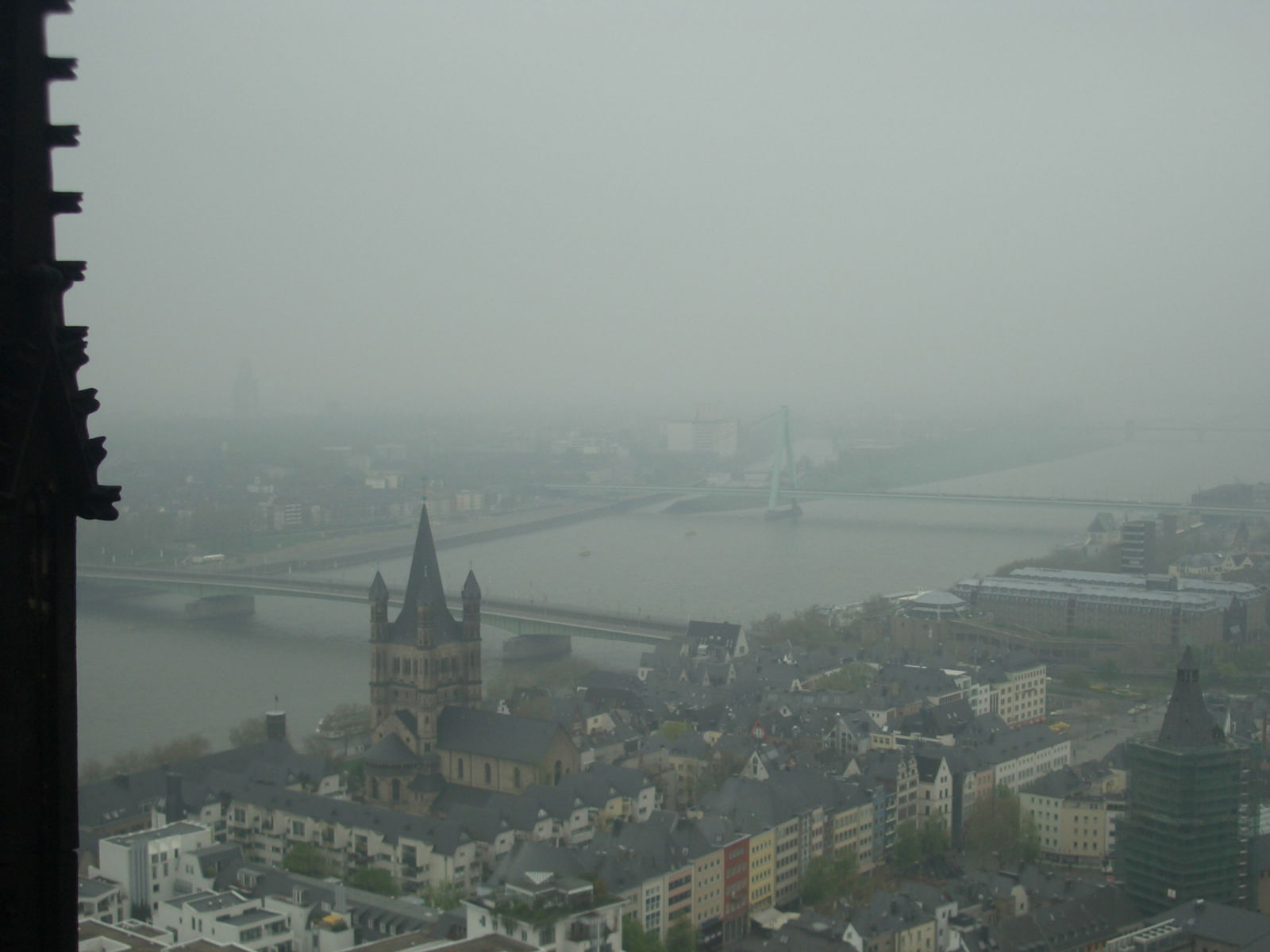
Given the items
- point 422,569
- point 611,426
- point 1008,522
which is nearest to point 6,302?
point 422,569

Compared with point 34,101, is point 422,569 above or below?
below

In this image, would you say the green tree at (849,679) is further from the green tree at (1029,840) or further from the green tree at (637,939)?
the green tree at (637,939)

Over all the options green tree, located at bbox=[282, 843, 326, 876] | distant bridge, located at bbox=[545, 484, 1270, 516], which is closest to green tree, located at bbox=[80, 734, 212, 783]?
green tree, located at bbox=[282, 843, 326, 876]

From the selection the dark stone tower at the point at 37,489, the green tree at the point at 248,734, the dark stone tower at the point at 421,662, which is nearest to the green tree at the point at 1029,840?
the dark stone tower at the point at 421,662

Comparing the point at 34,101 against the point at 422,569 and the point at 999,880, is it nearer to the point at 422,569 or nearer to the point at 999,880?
the point at 999,880

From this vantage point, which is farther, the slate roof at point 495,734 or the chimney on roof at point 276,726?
the chimney on roof at point 276,726

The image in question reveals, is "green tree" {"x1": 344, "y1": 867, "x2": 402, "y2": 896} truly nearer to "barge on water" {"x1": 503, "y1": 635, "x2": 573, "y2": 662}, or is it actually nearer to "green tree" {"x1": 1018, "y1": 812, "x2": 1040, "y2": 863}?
"green tree" {"x1": 1018, "y1": 812, "x2": 1040, "y2": 863}

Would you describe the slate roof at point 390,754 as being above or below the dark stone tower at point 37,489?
below

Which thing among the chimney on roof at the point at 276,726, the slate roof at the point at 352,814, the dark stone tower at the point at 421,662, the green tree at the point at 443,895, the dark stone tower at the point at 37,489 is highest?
the dark stone tower at the point at 37,489
